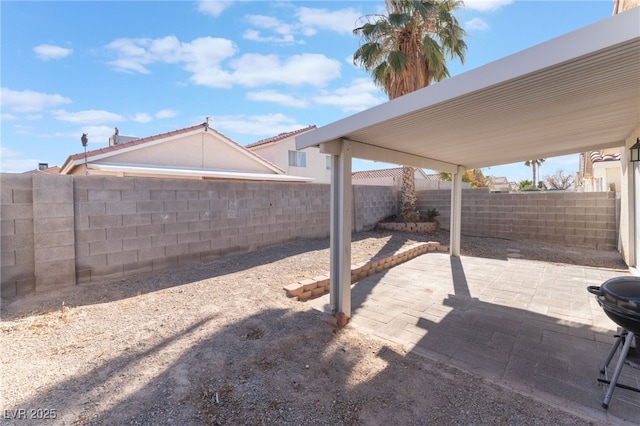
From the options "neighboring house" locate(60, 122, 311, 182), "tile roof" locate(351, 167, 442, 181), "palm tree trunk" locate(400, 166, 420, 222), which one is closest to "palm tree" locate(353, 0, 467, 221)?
"palm tree trunk" locate(400, 166, 420, 222)

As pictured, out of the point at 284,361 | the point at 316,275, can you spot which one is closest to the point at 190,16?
the point at 316,275

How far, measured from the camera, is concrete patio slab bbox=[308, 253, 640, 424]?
2887 millimetres

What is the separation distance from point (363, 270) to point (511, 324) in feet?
9.90

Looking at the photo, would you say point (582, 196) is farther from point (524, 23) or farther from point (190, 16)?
point (190, 16)

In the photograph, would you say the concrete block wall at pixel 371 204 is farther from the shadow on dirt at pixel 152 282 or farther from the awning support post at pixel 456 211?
the awning support post at pixel 456 211

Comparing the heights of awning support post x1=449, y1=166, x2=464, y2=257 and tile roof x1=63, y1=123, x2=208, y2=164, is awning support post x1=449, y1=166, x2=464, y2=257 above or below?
below

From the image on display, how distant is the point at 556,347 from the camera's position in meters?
3.60

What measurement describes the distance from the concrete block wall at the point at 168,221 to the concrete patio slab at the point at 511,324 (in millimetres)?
3184

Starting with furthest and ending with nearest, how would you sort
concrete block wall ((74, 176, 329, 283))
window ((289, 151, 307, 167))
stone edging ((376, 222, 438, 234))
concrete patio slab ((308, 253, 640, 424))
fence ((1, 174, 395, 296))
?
window ((289, 151, 307, 167))
stone edging ((376, 222, 438, 234))
concrete block wall ((74, 176, 329, 283))
fence ((1, 174, 395, 296))
concrete patio slab ((308, 253, 640, 424))

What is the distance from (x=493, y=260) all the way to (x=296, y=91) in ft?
29.3

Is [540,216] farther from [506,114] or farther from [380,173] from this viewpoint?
[380,173]

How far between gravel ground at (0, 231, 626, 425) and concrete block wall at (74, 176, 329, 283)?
763 mm

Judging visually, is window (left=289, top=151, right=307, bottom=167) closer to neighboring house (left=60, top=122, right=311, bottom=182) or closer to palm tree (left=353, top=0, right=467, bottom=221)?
neighboring house (left=60, top=122, right=311, bottom=182)

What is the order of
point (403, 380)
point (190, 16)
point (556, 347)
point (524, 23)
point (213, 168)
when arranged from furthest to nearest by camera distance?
point (213, 168)
point (190, 16)
point (524, 23)
point (556, 347)
point (403, 380)
